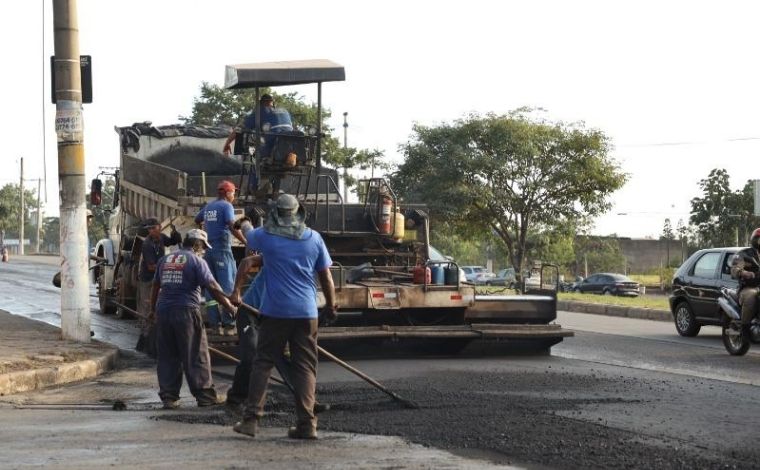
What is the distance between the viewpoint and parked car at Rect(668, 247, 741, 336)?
1670 cm

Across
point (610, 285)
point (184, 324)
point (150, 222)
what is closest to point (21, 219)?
point (610, 285)

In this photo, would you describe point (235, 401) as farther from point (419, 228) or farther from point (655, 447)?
point (419, 228)

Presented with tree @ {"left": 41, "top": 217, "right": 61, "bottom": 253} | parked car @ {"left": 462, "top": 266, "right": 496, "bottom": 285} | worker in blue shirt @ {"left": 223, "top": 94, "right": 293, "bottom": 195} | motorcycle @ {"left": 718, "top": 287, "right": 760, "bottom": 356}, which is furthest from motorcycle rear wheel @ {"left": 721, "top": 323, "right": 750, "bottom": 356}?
tree @ {"left": 41, "top": 217, "right": 61, "bottom": 253}

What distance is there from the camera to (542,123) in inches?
1387

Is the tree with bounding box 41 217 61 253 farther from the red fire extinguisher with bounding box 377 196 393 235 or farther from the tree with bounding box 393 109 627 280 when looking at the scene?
the red fire extinguisher with bounding box 377 196 393 235

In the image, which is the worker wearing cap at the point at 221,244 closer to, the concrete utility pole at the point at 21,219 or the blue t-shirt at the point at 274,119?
the blue t-shirt at the point at 274,119

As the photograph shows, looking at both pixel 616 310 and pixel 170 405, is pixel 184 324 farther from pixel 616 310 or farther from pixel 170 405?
→ pixel 616 310

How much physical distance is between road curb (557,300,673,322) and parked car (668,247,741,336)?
519 centimetres

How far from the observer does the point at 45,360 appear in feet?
37.3

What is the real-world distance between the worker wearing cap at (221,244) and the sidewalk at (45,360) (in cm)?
138

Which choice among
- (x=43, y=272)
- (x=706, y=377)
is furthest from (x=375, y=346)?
(x=43, y=272)

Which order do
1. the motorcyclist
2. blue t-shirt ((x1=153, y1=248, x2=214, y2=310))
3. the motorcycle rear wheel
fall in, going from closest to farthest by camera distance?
blue t-shirt ((x1=153, y1=248, x2=214, y2=310))
the motorcyclist
the motorcycle rear wheel

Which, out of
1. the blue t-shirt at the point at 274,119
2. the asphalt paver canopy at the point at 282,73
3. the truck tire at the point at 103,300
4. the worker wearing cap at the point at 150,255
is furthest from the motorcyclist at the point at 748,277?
the truck tire at the point at 103,300

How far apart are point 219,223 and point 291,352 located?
14.3ft
